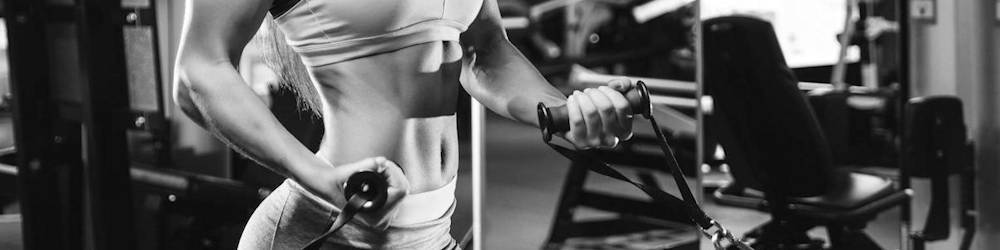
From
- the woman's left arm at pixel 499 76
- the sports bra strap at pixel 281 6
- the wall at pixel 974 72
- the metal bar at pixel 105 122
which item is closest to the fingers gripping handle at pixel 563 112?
the woman's left arm at pixel 499 76

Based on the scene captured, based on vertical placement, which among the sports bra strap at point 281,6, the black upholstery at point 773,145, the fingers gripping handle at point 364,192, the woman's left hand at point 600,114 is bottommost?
the black upholstery at point 773,145

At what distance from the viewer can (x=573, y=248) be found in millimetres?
3564

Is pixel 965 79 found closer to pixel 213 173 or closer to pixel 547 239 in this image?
pixel 547 239

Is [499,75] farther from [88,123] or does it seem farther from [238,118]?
[88,123]

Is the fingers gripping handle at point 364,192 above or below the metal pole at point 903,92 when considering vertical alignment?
above

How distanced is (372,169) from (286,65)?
241 millimetres

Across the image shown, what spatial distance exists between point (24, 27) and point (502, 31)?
2.59ft

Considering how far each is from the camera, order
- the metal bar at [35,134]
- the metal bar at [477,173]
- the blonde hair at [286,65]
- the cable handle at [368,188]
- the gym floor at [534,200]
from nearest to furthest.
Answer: the cable handle at [368,188], the blonde hair at [286,65], the metal bar at [35,134], the metal bar at [477,173], the gym floor at [534,200]

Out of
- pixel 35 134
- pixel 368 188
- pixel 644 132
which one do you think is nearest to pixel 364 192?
pixel 368 188

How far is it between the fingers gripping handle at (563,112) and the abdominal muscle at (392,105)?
183mm

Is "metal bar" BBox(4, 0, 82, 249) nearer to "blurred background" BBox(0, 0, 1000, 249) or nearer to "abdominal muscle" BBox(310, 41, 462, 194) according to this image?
"blurred background" BBox(0, 0, 1000, 249)

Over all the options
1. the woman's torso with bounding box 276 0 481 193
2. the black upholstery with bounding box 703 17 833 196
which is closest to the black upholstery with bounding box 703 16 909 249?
the black upholstery with bounding box 703 17 833 196

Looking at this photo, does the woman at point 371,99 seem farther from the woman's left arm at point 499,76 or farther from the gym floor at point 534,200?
the gym floor at point 534,200

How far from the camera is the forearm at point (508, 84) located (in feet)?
4.93
